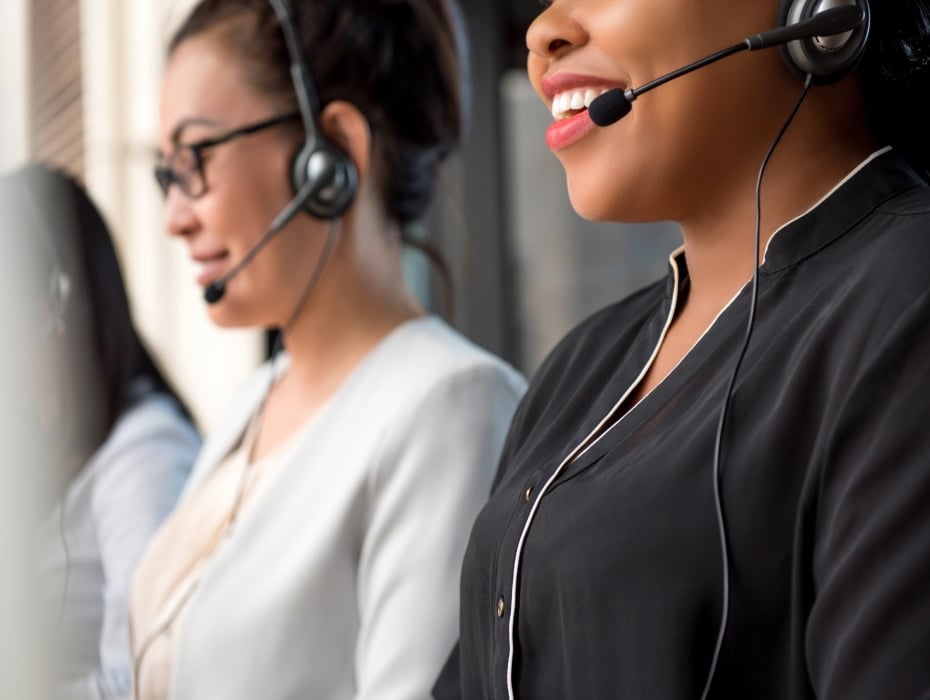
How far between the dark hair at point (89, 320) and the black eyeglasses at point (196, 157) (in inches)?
19.6

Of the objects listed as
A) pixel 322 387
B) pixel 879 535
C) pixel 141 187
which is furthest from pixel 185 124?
pixel 141 187

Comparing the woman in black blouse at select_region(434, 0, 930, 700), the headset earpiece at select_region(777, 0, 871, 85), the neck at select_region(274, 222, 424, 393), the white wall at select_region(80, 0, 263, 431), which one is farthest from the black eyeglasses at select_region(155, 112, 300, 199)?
the white wall at select_region(80, 0, 263, 431)

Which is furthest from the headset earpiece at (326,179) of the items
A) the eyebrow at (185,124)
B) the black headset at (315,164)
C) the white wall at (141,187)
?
the white wall at (141,187)

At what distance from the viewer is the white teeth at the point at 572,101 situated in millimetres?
935

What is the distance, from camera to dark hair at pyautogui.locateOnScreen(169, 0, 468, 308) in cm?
157

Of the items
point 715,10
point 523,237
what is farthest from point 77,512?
point 715,10

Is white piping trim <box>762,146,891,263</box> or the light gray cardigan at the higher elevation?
white piping trim <box>762,146,891,263</box>

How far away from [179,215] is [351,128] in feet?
0.80

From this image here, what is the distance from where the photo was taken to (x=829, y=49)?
82 cm

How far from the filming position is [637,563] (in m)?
0.78

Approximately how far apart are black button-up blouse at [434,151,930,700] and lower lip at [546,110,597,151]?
0.17 metres

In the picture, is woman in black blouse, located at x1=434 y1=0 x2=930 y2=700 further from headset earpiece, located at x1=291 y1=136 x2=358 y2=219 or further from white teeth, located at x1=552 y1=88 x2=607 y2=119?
headset earpiece, located at x1=291 y1=136 x2=358 y2=219

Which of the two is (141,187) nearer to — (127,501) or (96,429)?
(96,429)

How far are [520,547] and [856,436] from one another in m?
0.27
